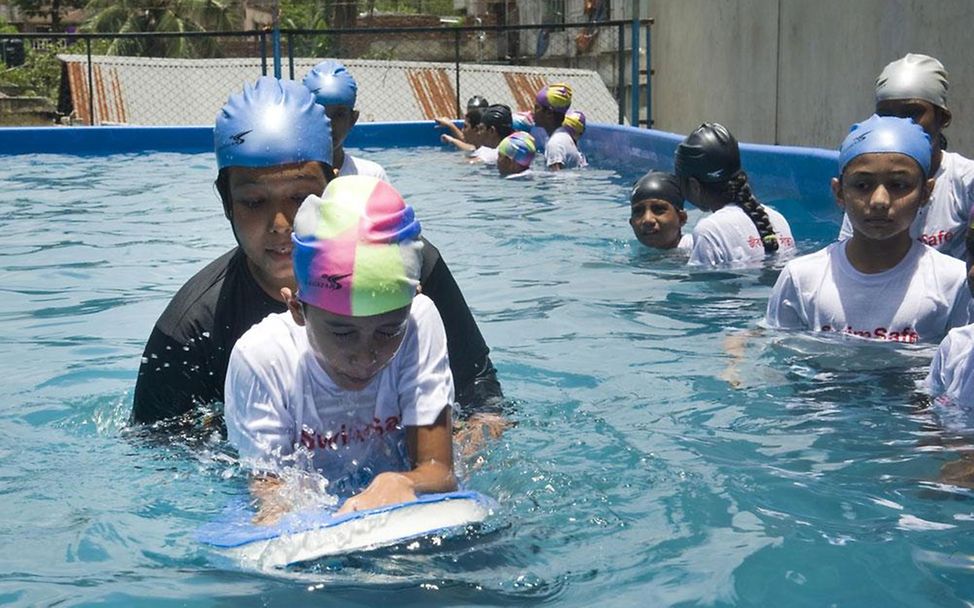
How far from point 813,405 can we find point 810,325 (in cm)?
54

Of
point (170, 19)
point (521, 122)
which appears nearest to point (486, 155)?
point (521, 122)

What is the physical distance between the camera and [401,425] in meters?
3.59

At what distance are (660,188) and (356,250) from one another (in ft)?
18.9

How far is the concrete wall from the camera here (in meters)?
11.6

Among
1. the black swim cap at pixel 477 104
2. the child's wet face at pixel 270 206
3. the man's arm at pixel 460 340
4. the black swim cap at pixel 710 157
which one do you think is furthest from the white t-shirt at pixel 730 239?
the black swim cap at pixel 477 104

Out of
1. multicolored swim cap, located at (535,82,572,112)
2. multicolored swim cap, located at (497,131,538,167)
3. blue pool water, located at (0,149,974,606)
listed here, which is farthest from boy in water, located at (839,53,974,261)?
multicolored swim cap, located at (535,82,572,112)

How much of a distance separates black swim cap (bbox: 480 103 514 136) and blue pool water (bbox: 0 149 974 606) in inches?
318

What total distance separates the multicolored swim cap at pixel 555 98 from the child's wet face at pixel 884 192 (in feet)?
33.0

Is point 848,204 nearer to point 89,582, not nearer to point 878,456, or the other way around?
point 878,456

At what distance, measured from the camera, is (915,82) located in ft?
21.1

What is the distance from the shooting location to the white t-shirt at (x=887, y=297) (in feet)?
17.3

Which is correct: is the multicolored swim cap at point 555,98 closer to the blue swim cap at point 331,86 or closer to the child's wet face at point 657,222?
the child's wet face at point 657,222

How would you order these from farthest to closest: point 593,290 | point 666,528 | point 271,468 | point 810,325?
point 593,290
point 810,325
point 666,528
point 271,468

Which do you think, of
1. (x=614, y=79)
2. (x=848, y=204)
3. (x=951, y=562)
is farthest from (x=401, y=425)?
A: (x=614, y=79)
